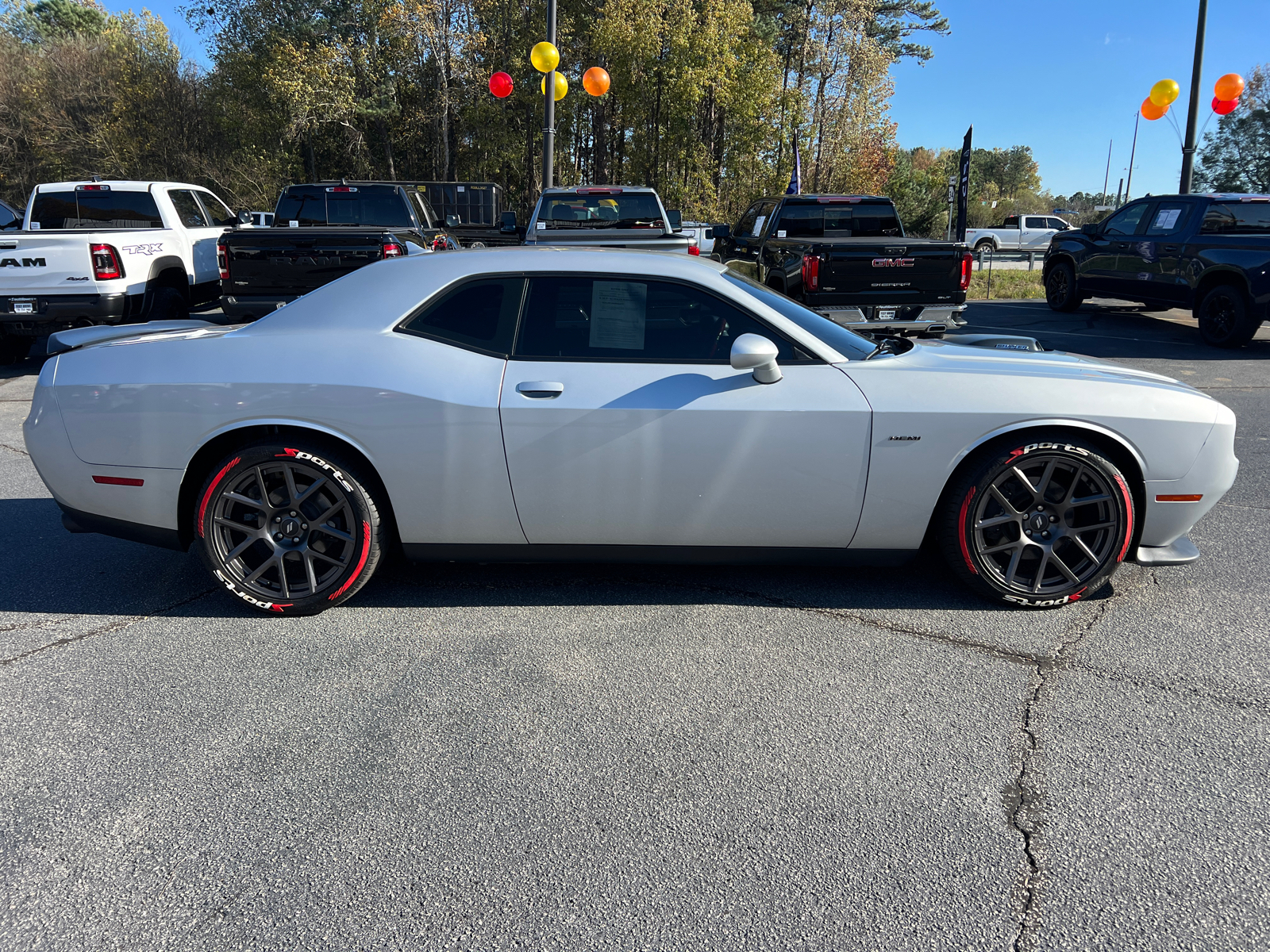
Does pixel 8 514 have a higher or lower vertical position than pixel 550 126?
lower

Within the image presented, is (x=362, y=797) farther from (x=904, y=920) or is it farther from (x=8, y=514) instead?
(x=8, y=514)

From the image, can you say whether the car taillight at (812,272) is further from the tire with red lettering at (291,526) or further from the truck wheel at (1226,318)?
the tire with red lettering at (291,526)

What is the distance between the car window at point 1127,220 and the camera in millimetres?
13016

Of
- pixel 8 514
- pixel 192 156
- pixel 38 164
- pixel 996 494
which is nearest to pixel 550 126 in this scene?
pixel 8 514

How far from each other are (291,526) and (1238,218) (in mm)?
12700

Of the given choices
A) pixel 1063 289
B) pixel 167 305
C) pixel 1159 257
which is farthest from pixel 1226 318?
pixel 167 305

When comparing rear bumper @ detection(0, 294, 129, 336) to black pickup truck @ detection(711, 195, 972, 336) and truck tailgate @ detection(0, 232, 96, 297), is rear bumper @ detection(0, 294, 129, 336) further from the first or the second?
black pickup truck @ detection(711, 195, 972, 336)

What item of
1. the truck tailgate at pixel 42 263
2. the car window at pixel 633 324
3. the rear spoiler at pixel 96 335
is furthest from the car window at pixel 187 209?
the car window at pixel 633 324

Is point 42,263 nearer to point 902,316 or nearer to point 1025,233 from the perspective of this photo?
point 902,316

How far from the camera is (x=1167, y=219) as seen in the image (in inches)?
490

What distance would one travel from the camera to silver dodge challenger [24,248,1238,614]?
3639 mm

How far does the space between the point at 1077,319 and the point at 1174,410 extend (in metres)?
12.0

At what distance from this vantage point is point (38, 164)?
3125 cm

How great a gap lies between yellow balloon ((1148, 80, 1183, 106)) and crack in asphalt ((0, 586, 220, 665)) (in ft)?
68.4
